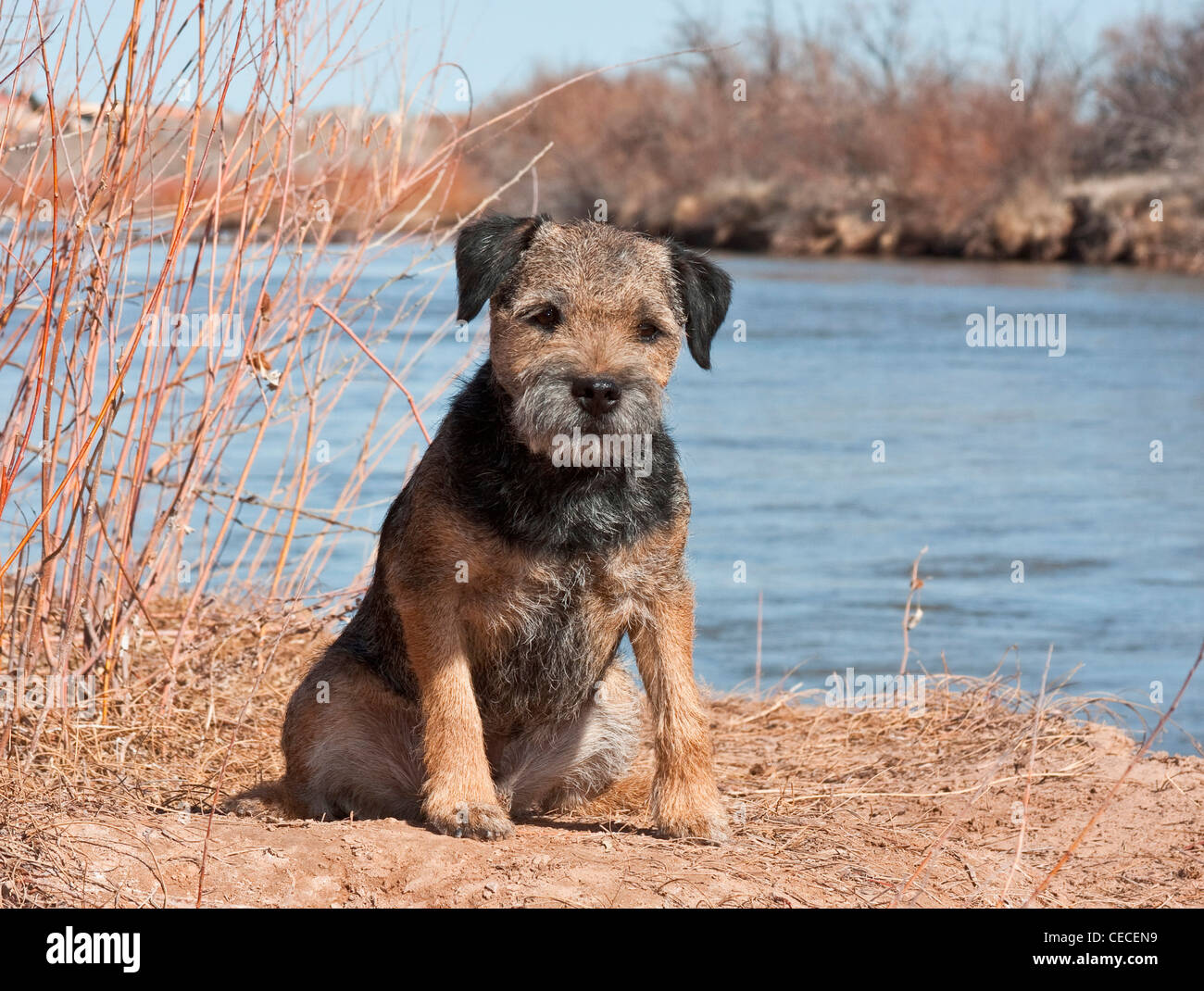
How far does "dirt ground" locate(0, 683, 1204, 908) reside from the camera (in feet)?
12.0

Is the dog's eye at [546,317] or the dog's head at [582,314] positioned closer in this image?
the dog's head at [582,314]

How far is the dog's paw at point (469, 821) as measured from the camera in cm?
413

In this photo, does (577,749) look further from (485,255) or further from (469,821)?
(485,255)

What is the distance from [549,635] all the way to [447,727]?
16.0 inches

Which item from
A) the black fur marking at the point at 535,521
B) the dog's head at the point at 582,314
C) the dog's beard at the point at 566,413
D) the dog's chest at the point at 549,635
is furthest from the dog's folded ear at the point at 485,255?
the dog's chest at the point at 549,635

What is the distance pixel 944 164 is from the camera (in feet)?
132

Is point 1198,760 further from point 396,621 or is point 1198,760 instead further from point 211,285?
point 211,285

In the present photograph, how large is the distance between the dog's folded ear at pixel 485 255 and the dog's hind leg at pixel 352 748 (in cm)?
123

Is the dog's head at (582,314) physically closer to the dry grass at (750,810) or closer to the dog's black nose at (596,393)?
the dog's black nose at (596,393)

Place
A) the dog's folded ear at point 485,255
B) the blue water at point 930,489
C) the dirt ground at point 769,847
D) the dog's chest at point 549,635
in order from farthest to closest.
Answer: the blue water at point 930,489 < the dog's folded ear at point 485,255 < the dog's chest at point 549,635 < the dirt ground at point 769,847

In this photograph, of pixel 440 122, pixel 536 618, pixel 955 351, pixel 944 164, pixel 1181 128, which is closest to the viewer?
pixel 536 618

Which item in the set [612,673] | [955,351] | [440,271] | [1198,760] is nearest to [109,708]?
[612,673]

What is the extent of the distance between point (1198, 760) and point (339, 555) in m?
6.03

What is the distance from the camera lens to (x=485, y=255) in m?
4.39
